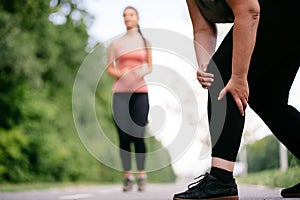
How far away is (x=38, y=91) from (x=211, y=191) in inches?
866

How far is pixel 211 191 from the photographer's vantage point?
279 cm

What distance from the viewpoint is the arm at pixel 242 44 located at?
2.54 meters

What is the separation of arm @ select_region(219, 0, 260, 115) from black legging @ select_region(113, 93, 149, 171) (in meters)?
3.34

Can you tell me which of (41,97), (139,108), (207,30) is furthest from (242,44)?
(41,97)

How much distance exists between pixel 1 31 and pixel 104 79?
60.4 feet

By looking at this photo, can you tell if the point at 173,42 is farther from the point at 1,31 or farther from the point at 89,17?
the point at 89,17

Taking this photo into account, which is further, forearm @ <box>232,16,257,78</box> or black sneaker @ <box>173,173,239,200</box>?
black sneaker @ <box>173,173,239,200</box>

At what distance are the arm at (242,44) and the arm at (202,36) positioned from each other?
23cm

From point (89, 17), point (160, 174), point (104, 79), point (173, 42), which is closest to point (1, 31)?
point (89, 17)

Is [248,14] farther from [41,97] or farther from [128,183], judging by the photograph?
[41,97]

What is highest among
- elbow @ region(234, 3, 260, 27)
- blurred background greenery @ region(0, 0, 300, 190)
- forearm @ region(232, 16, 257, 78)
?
elbow @ region(234, 3, 260, 27)

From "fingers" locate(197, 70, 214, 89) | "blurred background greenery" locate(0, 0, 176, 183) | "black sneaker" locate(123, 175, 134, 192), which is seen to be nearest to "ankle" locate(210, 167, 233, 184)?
"fingers" locate(197, 70, 214, 89)

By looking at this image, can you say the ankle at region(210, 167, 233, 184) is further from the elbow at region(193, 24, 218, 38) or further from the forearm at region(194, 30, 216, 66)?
the elbow at region(193, 24, 218, 38)

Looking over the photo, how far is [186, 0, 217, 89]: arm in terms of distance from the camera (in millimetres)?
2896
